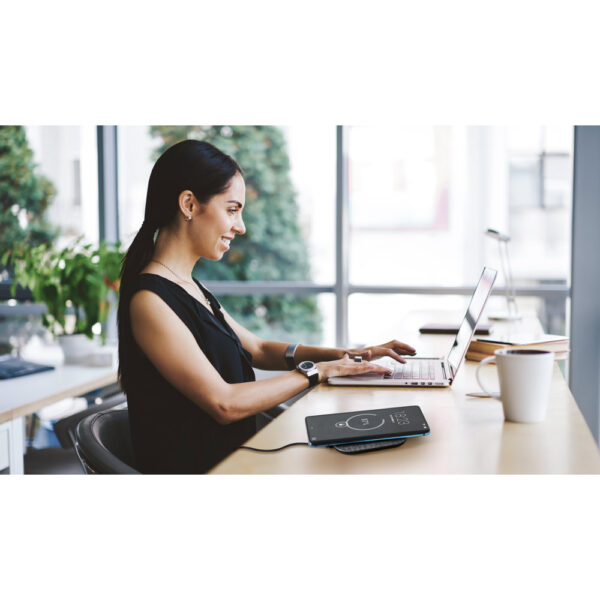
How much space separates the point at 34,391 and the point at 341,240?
2.05 metres

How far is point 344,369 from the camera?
5.04ft

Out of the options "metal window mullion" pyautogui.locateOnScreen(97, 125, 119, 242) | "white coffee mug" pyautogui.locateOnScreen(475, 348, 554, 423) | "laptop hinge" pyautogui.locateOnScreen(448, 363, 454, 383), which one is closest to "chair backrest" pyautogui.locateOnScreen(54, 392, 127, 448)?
"laptop hinge" pyautogui.locateOnScreen(448, 363, 454, 383)

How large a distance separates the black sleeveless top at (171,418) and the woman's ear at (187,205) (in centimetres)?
17

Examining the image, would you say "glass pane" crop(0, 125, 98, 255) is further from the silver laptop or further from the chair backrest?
A: the silver laptop

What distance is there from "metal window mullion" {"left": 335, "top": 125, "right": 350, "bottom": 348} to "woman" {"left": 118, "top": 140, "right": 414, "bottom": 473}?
2.07 metres

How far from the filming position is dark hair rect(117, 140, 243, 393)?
1.48 metres

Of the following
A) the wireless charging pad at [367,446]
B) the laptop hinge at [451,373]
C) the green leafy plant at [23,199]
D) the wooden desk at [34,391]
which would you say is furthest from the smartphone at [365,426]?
the green leafy plant at [23,199]

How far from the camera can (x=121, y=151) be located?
4090 millimetres

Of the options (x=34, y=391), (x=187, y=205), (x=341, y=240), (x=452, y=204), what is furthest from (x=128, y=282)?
(x=452, y=204)

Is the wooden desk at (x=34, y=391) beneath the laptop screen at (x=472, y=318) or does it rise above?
beneath

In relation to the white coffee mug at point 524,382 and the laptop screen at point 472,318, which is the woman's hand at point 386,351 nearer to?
the laptop screen at point 472,318

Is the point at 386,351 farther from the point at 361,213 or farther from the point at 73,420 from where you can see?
the point at 361,213

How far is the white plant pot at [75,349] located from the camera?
267 cm
